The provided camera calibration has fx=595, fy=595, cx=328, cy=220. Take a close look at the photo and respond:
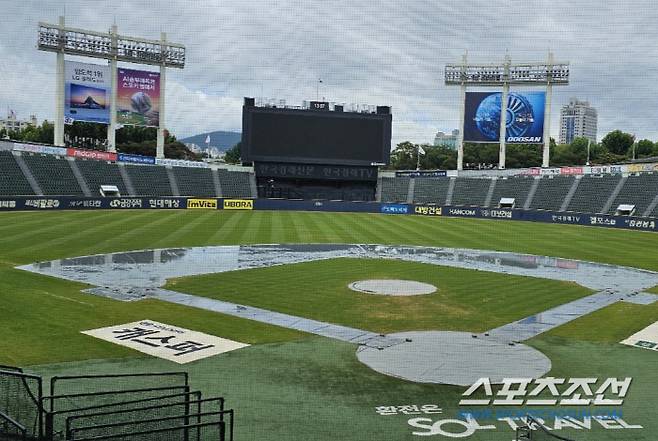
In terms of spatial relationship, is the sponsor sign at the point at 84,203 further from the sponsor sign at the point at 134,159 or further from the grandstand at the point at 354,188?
the sponsor sign at the point at 134,159

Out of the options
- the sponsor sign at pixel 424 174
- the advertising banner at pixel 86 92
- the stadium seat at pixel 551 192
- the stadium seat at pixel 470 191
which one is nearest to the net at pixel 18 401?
the advertising banner at pixel 86 92

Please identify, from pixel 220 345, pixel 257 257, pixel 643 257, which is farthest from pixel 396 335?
pixel 643 257

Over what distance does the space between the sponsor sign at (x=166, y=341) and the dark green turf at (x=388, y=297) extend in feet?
9.99

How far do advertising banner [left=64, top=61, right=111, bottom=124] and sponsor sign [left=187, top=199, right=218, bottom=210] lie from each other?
36.5ft

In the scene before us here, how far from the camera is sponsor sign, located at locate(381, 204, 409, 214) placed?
6146 cm

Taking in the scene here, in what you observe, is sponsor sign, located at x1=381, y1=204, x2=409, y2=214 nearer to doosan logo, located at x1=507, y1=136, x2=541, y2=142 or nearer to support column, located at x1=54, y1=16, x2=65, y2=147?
doosan logo, located at x1=507, y1=136, x2=541, y2=142

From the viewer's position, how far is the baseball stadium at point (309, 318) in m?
8.20

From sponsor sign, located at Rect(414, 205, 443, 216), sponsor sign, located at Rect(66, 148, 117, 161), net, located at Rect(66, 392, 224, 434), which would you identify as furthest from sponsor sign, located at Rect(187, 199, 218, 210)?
net, located at Rect(66, 392, 224, 434)

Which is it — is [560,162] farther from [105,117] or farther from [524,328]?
[524,328]

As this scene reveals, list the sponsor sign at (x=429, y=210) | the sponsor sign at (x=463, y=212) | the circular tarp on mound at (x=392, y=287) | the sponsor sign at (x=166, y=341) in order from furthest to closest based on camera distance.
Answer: the sponsor sign at (x=429, y=210) → the sponsor sign at (x=463, y=212) → the circular tarp on mound at (x=392, y=287) → the sponsor sign at (x=166, y=341)

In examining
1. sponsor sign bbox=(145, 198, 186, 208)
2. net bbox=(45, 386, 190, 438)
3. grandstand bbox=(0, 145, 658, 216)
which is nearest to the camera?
net bbox=(45, 386, 190, 438)

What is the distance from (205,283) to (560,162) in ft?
324

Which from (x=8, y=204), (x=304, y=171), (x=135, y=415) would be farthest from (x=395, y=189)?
(x=135, y=415)

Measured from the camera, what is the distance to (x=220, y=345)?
12172 mm
